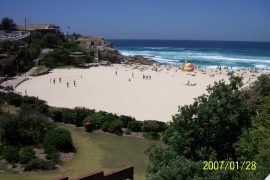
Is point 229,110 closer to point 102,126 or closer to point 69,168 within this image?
point 69,168

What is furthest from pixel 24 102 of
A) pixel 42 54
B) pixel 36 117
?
pixel 42 54

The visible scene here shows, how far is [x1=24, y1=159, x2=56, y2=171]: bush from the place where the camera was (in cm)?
1492

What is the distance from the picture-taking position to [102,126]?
70.0 feet

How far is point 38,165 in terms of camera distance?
49.4 ft

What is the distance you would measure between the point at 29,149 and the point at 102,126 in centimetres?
582

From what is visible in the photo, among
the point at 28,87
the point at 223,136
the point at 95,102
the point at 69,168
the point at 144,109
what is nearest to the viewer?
the point at 223,136

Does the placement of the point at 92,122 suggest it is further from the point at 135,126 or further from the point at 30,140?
the point at 30,140

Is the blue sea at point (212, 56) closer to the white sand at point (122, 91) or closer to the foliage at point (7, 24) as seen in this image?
the white sand at point (122, 91)

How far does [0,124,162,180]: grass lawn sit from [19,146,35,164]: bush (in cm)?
93

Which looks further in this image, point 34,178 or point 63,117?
point 63,117

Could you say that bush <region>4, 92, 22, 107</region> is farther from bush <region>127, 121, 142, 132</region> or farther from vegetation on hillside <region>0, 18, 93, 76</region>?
vegetation on hillside <region>0, 18, 93, 76</region>

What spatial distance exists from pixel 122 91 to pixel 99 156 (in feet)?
63.1

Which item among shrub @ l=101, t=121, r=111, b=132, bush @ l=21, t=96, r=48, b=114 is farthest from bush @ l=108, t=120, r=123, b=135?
bush @ l=21, t=96, r=48, b=114

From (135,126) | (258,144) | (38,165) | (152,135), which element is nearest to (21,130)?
(38,165)
